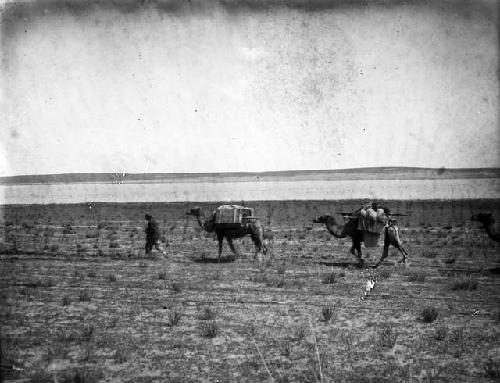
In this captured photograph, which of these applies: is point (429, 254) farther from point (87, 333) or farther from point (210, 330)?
point (87, 333)

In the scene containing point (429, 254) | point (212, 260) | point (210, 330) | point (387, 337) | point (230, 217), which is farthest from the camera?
point (429, 254)

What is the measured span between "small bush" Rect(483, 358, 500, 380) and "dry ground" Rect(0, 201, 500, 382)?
3 centimetres

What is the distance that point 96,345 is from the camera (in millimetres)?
9469

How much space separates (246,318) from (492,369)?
4.80m

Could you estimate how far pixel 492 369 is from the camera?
8.10 meters

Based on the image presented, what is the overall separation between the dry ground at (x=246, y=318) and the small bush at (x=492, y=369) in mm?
33

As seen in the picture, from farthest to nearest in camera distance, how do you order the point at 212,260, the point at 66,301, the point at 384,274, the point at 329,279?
the point at 212,260 → the point at 384,274 → the point at 329,279 → the point at 66,301

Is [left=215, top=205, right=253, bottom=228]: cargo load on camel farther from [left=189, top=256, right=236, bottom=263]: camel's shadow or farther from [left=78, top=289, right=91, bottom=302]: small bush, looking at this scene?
[left=78, top=289, right=91, bottom=302]: small bush

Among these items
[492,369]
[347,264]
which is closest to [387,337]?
[492,369]

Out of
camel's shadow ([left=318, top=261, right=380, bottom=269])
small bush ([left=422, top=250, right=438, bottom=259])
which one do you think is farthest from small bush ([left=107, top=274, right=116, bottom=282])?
small bush ([left=422, top=250, right=438, bottom=259])

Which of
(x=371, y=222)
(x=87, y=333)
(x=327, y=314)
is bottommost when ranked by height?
(x=87, y=333)

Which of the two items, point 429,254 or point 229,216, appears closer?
point 229,216

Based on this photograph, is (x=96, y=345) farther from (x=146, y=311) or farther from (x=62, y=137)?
(x=62, y=137)

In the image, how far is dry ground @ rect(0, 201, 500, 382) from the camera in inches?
332
